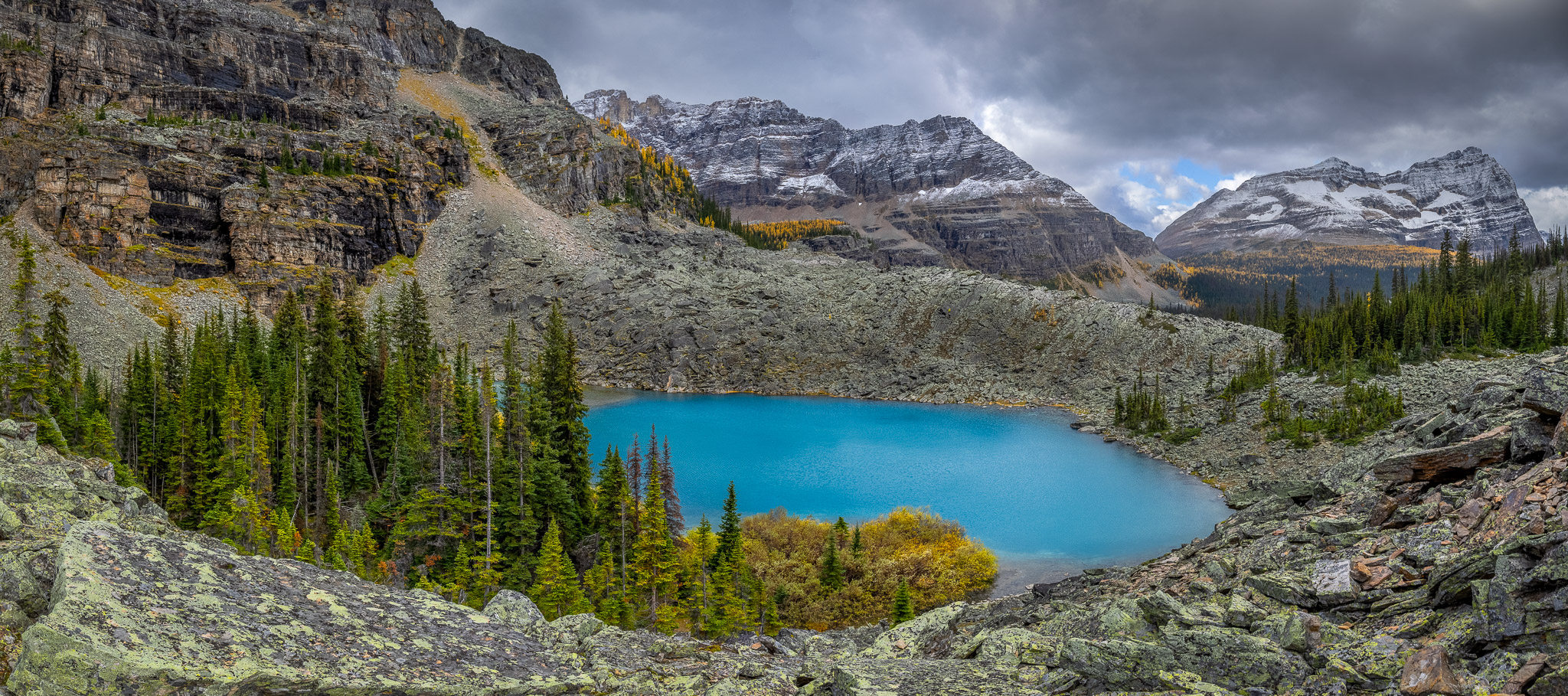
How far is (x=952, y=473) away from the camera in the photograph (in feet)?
167

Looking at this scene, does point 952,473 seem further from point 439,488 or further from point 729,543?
point 439,488

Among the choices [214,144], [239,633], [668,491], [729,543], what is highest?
[214,144]

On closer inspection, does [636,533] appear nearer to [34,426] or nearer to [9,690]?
[34,426]

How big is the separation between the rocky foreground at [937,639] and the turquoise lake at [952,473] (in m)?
18.5

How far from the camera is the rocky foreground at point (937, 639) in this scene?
16.1ft

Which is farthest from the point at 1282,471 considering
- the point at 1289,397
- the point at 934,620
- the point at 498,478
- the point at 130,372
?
the point at 130,372

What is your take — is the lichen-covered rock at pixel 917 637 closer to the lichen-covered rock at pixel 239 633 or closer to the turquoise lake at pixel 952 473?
the lichen-covered rock at pixel 239 633

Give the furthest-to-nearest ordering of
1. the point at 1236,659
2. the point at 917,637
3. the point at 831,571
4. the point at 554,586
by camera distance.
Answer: the point at 831,571 < the point at 554,586 < the point at 917,637 < the point at 1236,659

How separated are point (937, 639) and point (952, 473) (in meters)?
38.7

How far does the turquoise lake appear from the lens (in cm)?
3553

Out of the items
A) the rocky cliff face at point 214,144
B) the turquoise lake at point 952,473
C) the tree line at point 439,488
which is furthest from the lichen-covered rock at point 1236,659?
the rocky cliff face at point 214,144

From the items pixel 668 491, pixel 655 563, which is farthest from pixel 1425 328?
pixel 655 563

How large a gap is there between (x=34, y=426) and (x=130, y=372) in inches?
1551

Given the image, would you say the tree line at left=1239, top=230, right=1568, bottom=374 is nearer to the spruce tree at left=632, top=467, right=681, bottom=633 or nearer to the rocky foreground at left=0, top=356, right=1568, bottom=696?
the rocky foreground at left=0, top=356, right=1568, bottom=696
